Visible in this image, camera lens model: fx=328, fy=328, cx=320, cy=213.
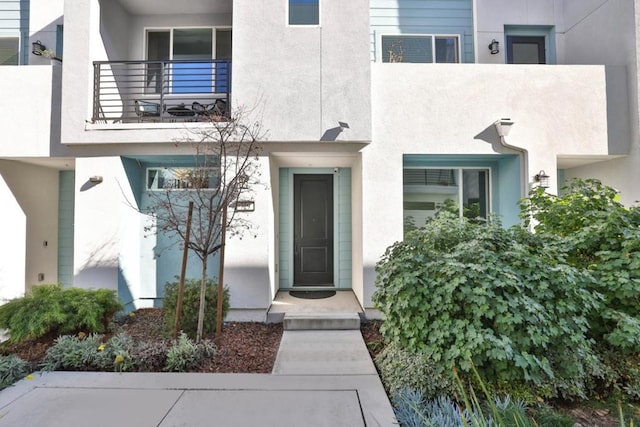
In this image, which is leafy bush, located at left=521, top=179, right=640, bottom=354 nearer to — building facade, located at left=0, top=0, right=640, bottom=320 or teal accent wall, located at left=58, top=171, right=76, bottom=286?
building facade, located at left=0, top=0, right=640, bottom=320

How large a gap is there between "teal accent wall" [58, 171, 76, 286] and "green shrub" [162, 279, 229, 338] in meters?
3.97

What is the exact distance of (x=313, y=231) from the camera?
7230 mm

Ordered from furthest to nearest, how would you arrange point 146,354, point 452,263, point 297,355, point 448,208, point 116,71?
point 116,71
point 448,208
point 297,355
point 146,354
point 452,263

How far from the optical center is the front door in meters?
7.20

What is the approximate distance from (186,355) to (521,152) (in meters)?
6.31

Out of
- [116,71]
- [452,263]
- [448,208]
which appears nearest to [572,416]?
[452,263]

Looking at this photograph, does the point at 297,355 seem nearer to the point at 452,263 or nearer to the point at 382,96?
the point at 452,263

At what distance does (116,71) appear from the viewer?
270 inches

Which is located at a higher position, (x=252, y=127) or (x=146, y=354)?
(x=252, y=127)

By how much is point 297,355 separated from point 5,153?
637cm

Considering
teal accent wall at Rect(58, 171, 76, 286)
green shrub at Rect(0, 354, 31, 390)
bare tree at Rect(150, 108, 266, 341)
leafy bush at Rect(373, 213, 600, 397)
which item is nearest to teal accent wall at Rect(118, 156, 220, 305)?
bare tree at Rect(150, 108, 266, 341)

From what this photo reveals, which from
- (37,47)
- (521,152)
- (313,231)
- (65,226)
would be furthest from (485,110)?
(37,47)

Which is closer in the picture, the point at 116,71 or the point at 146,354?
the point at 146,354

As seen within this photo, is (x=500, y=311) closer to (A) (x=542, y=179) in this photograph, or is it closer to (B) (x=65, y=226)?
(A) (x=542, y=179)
